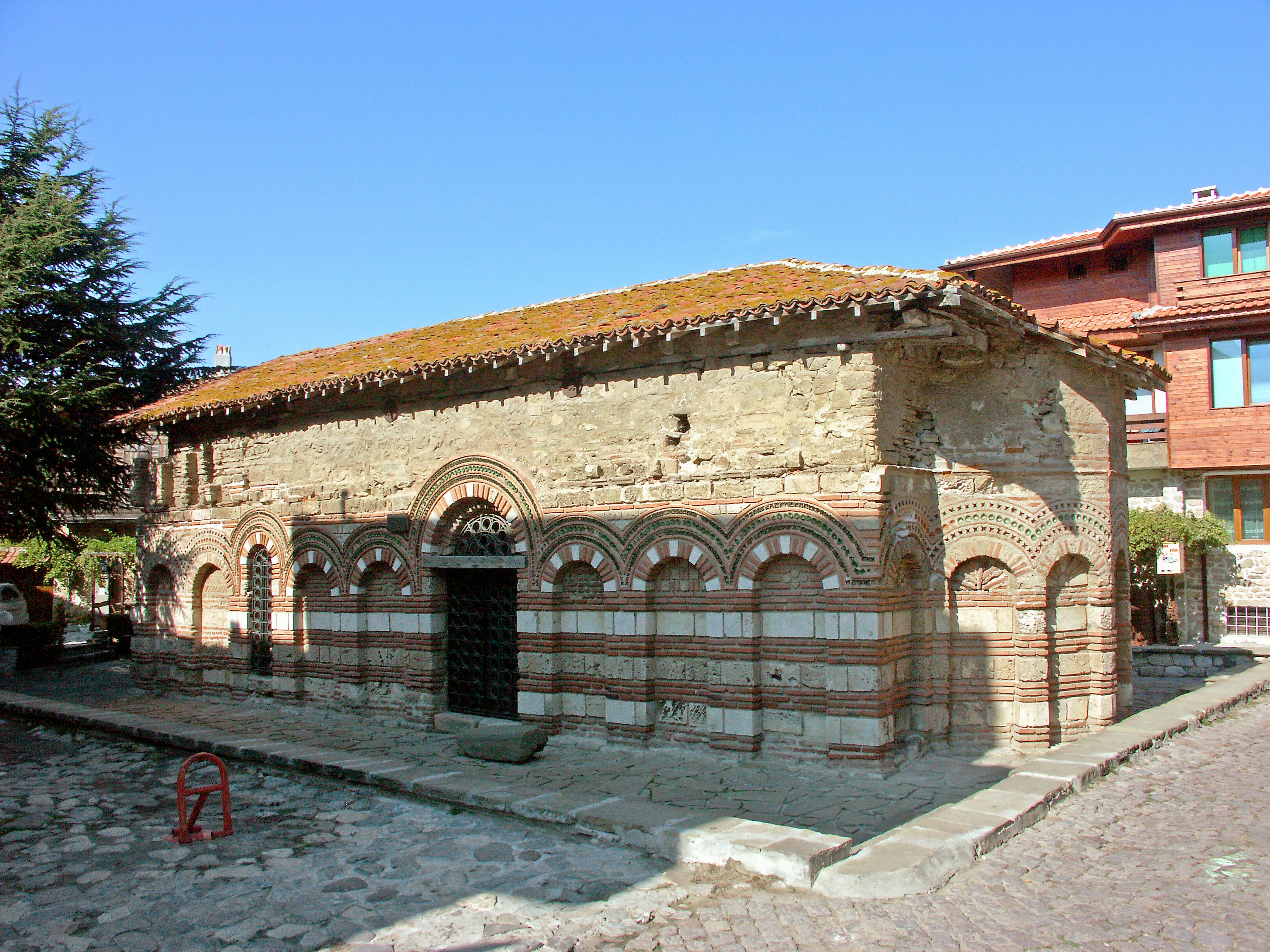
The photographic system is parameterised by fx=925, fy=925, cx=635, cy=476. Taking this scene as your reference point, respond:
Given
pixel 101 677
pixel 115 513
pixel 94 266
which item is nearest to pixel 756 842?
pixel 101 677

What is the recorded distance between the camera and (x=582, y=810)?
6723 mm

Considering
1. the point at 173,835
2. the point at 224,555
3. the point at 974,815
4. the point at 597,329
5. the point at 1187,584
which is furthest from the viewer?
the point at 1187,584

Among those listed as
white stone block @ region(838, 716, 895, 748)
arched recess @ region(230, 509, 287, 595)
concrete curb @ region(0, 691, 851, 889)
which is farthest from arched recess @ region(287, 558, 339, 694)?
white stone block @ region(838, 716, 895, 748)

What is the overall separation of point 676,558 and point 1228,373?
14.4 meters

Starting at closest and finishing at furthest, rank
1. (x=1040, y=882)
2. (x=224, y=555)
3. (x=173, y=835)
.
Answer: (x=1040, y=882)
(x=173, y=835)
(x=224, y=555)

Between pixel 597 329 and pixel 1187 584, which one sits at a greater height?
pixel 597 329

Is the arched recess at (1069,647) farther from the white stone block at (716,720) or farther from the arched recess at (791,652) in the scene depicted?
the white stone block at (716,720)

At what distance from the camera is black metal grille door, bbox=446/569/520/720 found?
11.0 m

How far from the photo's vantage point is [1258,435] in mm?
17531

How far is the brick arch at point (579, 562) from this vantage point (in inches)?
383

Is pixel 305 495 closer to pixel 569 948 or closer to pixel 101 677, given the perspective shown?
pixel 101 677

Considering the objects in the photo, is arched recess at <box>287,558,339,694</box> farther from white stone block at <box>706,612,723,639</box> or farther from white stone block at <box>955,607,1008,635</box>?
white stone block at <box>955,607,1008,635</box>

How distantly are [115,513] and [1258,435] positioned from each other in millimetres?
27595

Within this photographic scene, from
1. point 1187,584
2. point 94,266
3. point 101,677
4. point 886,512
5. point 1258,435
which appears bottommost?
point 101,677
